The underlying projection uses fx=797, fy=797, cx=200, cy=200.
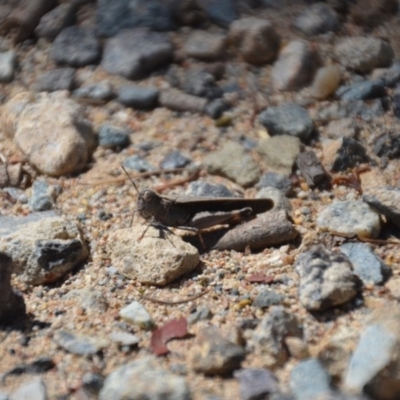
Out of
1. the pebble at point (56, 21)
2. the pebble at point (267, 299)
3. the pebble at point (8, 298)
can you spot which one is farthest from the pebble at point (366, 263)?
the pebble at point (56, 21)

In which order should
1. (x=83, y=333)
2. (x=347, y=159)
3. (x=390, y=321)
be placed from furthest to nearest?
(x=347, y=159), (x=83, y=333), (x=390, y=321)

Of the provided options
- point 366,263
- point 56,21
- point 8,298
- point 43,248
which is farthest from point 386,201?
point 56,21

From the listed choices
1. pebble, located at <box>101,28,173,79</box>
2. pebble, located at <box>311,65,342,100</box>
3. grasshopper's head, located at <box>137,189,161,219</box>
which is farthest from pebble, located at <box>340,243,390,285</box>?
pebble, located at <box>101,28,173,79</box>

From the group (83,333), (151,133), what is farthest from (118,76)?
(83,333)

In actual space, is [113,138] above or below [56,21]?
below

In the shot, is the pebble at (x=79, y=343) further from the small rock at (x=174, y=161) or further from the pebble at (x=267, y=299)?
the small rock at (x=174, y=161)

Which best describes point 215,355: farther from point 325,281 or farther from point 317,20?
point 317,20

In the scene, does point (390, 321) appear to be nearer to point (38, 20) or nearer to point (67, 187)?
point (67, 187)
